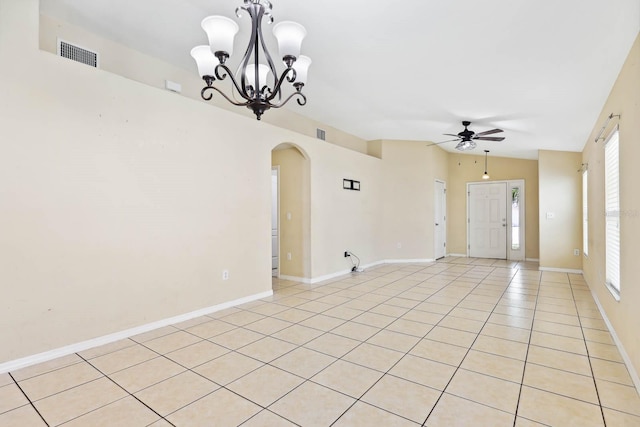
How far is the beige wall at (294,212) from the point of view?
537 centimetres

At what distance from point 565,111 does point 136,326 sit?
542 centimetres

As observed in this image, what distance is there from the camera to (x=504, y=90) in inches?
147

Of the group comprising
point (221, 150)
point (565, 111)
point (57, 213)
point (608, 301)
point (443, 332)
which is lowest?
point (443, 332)

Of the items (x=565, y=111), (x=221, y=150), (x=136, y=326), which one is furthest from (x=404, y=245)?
(x=136, y=326)

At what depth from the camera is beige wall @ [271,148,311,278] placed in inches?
211

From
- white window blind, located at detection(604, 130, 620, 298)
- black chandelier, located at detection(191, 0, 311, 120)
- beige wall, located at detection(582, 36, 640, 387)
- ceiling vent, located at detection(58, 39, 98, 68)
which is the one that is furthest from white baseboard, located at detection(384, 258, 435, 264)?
ceiling vent, located at detection(58, 39, 98, 68)

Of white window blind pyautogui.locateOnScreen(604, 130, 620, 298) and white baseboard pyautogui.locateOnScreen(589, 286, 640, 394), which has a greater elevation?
white window blind pyautogui.locateOnScreen(604, 130, 620, 298)

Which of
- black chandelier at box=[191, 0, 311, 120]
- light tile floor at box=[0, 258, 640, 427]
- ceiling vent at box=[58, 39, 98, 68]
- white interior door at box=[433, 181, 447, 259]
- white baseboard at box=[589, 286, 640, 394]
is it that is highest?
ceiling vent at box=[58, 39, 98, 68]

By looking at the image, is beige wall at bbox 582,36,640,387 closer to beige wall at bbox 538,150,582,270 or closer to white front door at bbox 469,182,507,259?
beige wall at bbox 538,150,582,270

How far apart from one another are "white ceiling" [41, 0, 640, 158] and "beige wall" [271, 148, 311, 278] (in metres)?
1.21

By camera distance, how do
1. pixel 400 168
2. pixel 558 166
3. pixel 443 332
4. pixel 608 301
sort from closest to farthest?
pixel 443 332
pixel 608 301
pixel 558 166
pixel 400 168

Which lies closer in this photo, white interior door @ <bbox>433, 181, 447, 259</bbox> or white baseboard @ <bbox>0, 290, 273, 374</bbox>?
white baseboard @ <bbox>0, 290, 273, 374</bbox>

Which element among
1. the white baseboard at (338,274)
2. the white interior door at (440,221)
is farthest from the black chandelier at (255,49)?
the white interior door at (440,221)

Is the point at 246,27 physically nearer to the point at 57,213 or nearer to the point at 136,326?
the point at 57,213
